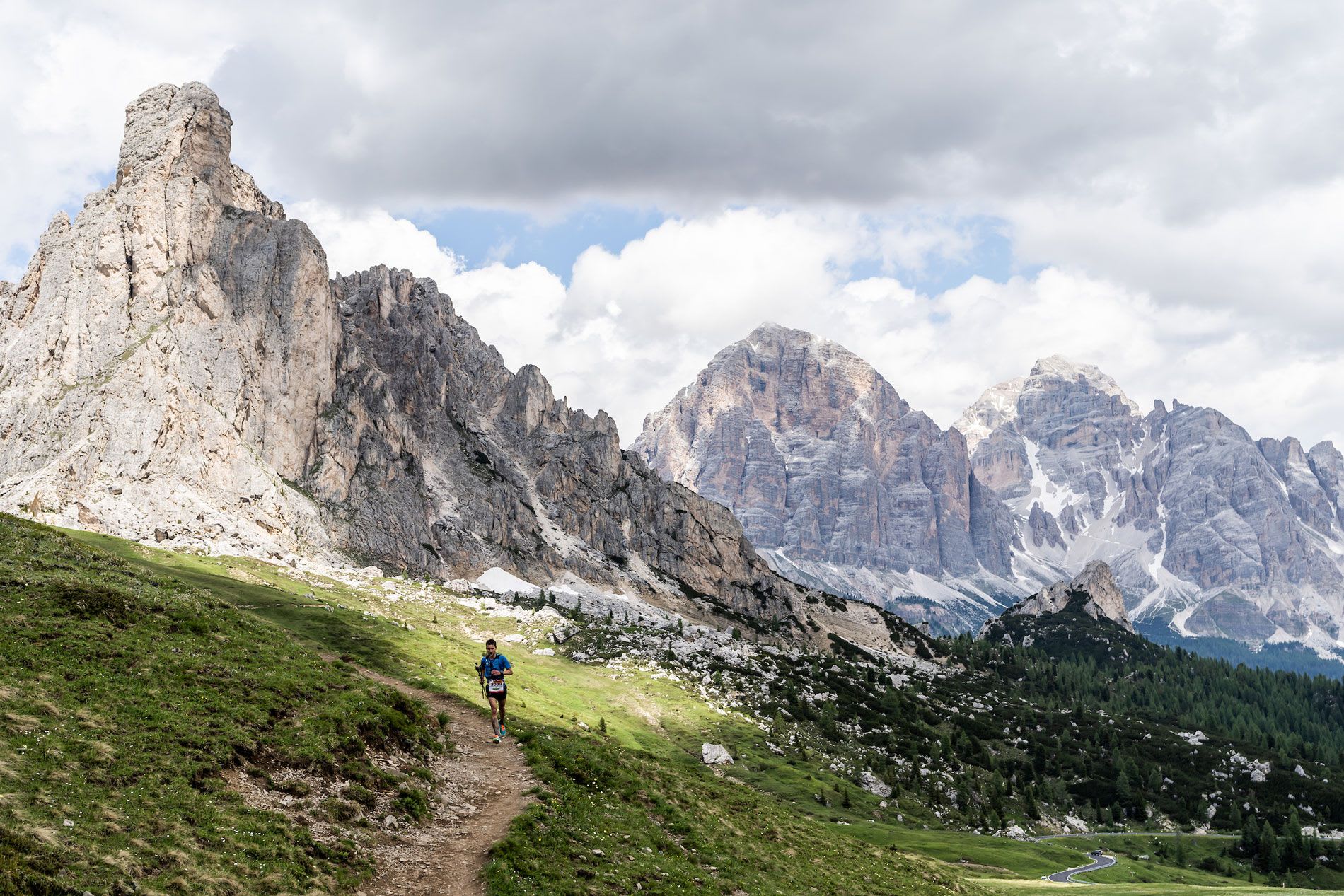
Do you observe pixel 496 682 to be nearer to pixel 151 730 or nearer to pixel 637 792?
pixel 637 792

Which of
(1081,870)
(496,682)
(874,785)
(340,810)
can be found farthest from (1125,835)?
(340,810)

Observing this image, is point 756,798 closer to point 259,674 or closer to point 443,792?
point 443,792

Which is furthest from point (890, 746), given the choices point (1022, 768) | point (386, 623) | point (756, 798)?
point (756, 798)

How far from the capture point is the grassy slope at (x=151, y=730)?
71.7 feet

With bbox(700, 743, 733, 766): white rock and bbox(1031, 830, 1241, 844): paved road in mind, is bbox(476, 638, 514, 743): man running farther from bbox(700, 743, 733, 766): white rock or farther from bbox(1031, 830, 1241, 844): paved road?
bbox(1031, 830, 1241, 844): paved road

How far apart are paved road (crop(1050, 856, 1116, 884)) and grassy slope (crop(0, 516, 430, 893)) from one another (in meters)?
79.2

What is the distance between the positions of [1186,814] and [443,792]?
651 feet

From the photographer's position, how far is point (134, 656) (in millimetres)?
33906

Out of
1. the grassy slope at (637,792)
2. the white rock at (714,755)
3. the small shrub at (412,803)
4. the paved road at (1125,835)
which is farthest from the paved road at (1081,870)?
the small shrub at (412,803)

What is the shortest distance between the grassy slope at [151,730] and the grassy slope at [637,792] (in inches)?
289

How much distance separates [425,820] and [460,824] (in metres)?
1.26

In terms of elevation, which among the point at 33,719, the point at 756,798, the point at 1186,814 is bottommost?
the point at 1186,814

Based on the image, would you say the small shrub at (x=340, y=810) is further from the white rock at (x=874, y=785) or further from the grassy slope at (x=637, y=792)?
the white rock at (x=874, y=785)

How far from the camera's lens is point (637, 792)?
1528 inches
